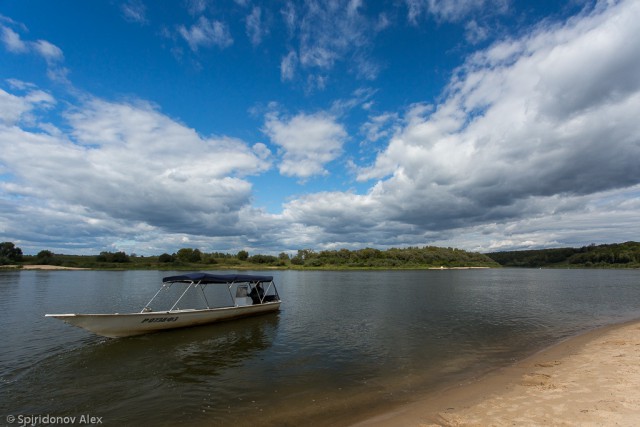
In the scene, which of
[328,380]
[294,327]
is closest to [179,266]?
[294,327]

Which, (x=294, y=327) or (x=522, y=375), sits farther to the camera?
Result: (x=294, y=327)

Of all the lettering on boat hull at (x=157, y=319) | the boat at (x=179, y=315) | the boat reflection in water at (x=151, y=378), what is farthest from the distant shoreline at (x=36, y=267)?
the boat reflection in water at (x=151, y=378)

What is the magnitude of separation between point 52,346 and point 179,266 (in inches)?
6442

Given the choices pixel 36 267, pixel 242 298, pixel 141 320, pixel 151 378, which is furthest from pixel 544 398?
pixel 36 267

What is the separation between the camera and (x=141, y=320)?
75.4 ft

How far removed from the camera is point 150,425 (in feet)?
37.1

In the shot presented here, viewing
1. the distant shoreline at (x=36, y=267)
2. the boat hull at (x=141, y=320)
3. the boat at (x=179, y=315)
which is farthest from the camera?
the distant shoreline at (x=36, y=267)

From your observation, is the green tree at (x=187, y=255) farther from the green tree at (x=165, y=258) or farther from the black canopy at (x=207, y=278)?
the black canopy at (x=207, y=278)

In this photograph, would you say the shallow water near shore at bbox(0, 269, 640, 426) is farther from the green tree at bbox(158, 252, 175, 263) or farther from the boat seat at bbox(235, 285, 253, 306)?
the green tree at bbox(158, 252, 175, 263)

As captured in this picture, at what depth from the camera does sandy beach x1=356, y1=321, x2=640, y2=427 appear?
32.5 feet

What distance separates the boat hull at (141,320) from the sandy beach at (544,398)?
18191mm

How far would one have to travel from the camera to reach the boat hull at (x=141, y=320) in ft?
66.6

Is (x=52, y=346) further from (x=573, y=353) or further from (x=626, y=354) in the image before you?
(x=626, y=354)

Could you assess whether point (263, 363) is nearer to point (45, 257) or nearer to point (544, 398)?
point (544, 398)
